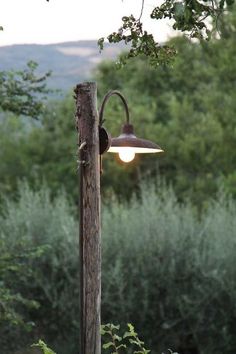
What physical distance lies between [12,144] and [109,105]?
3916 mm

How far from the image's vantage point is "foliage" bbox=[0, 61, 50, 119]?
30.1 feet

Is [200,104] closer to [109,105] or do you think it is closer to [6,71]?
[109,105]

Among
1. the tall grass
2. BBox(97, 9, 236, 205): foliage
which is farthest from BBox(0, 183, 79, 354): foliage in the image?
BBox(97, 9, 236, 205): foliage

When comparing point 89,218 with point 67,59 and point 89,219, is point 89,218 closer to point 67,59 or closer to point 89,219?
point 89,219

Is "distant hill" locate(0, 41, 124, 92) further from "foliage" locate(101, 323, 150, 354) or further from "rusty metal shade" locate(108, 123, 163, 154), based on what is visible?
"rusty metal shade" locate(108, 123, 163, 154)

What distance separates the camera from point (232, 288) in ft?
40.3

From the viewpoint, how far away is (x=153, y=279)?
12.6 m

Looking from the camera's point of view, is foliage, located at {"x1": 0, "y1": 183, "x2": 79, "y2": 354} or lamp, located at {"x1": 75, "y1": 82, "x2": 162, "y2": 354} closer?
lamp, located at {"x1": 75, "y1": 82, "x2": 162, "y2": 354}

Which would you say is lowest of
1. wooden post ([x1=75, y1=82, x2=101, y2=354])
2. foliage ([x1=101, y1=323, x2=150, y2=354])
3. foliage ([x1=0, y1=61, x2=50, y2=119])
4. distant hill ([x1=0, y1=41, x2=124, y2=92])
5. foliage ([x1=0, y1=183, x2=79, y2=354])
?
foliage ([x1=0, y1=183, x2=79, y2=354])

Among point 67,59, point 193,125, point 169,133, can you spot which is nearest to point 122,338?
point 193,125

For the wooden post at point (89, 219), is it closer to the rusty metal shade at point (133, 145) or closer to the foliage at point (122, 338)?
the foliage at point (122, 338)

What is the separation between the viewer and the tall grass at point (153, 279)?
12.3 meters

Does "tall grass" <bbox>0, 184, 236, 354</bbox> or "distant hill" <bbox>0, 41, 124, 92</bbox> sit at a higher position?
"distant hill" <bbox>0, 41, 124, 92</bbox>

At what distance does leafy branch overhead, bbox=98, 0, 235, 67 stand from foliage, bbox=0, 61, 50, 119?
3.84 meters
